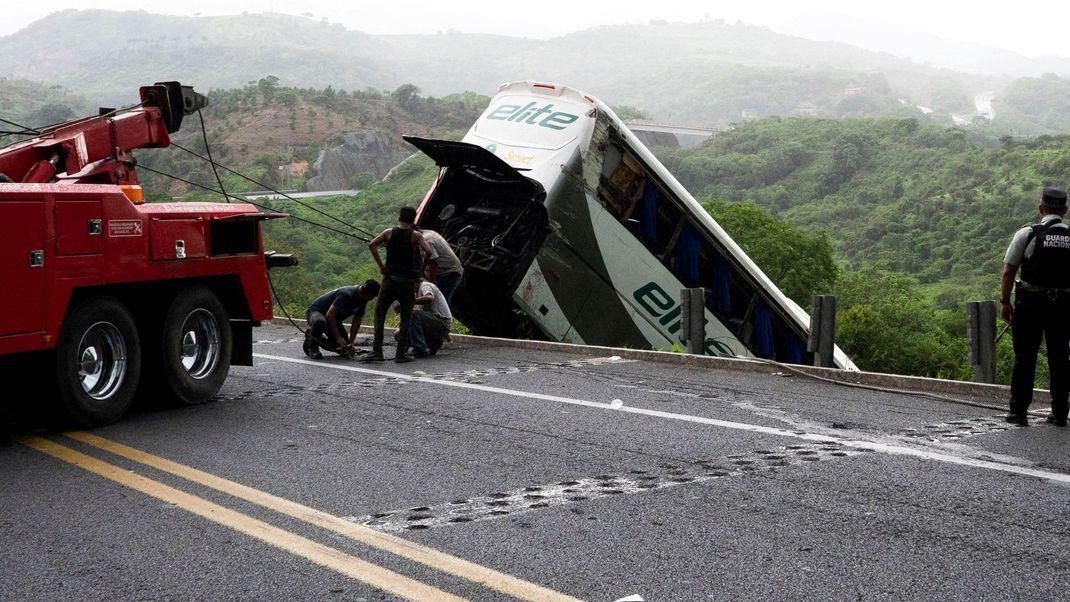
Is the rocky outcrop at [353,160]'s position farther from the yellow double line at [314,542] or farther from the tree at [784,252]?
the yellow double line at [314,542]

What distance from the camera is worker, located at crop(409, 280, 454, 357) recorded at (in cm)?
1260

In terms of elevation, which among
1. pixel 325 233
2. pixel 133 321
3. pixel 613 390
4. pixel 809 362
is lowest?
pixel 325 233

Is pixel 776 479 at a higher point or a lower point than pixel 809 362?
higher

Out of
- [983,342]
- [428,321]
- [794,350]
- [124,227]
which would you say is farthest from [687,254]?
[124,227]

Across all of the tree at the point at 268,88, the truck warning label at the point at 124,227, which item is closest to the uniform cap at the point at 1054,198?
the truck warning label at the point at 124,227

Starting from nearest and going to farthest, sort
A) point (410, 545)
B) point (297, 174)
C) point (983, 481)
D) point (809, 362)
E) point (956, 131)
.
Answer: point (410, 545)
point (983, 481)
point (809, 362)
point (297, 174)
point (956, 131)

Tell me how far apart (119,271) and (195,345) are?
131cm

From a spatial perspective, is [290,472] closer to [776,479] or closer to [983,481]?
[776,479]

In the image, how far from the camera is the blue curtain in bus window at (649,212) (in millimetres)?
15227

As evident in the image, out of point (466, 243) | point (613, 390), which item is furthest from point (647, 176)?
point (613, 390)

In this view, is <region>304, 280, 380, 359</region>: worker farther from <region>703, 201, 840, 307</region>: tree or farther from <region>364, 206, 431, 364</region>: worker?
<region>703, 201, 840, 307</region>: tree

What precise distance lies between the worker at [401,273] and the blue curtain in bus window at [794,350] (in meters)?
6.75

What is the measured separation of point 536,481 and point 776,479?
1355mm

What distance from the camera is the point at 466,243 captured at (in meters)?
15.2
